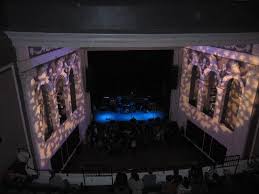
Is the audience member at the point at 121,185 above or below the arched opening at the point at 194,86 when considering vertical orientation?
below

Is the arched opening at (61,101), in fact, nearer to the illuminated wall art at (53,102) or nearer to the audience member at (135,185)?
the illuminated wall art at (53,102)

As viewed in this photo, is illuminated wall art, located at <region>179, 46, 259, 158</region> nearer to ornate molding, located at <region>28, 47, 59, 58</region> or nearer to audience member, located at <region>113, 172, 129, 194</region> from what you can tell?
audience member, located at <region>113, 172, 129, 194</region>

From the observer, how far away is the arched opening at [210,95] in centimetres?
Result: 1001

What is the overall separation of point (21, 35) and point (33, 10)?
2.17ft

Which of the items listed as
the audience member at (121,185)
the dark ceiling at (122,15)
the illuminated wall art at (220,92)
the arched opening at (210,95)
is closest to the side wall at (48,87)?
the dark ceiling at (122,15)

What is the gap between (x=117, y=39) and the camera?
491 cm

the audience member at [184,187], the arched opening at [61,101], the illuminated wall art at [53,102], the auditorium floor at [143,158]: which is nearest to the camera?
the audience member at [184,187]

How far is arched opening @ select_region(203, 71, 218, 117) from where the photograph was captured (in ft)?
32.8

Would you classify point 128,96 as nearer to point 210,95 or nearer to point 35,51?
point 210,95

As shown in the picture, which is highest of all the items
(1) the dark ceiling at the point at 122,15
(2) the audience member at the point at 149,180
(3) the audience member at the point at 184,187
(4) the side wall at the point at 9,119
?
(1) the dark ceiling at the point at 122,15

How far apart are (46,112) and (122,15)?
5188 mm

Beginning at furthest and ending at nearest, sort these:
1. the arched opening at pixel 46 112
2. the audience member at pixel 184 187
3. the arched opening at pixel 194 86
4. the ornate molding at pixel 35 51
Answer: the arched opening at pixel 194 86 < the arched opening at pixel 46 112 < the ornate molding at pixel 35 51 < the audience member at pixel 184 187

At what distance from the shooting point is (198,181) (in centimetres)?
562

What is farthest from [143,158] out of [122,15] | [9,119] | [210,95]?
[122,15]
